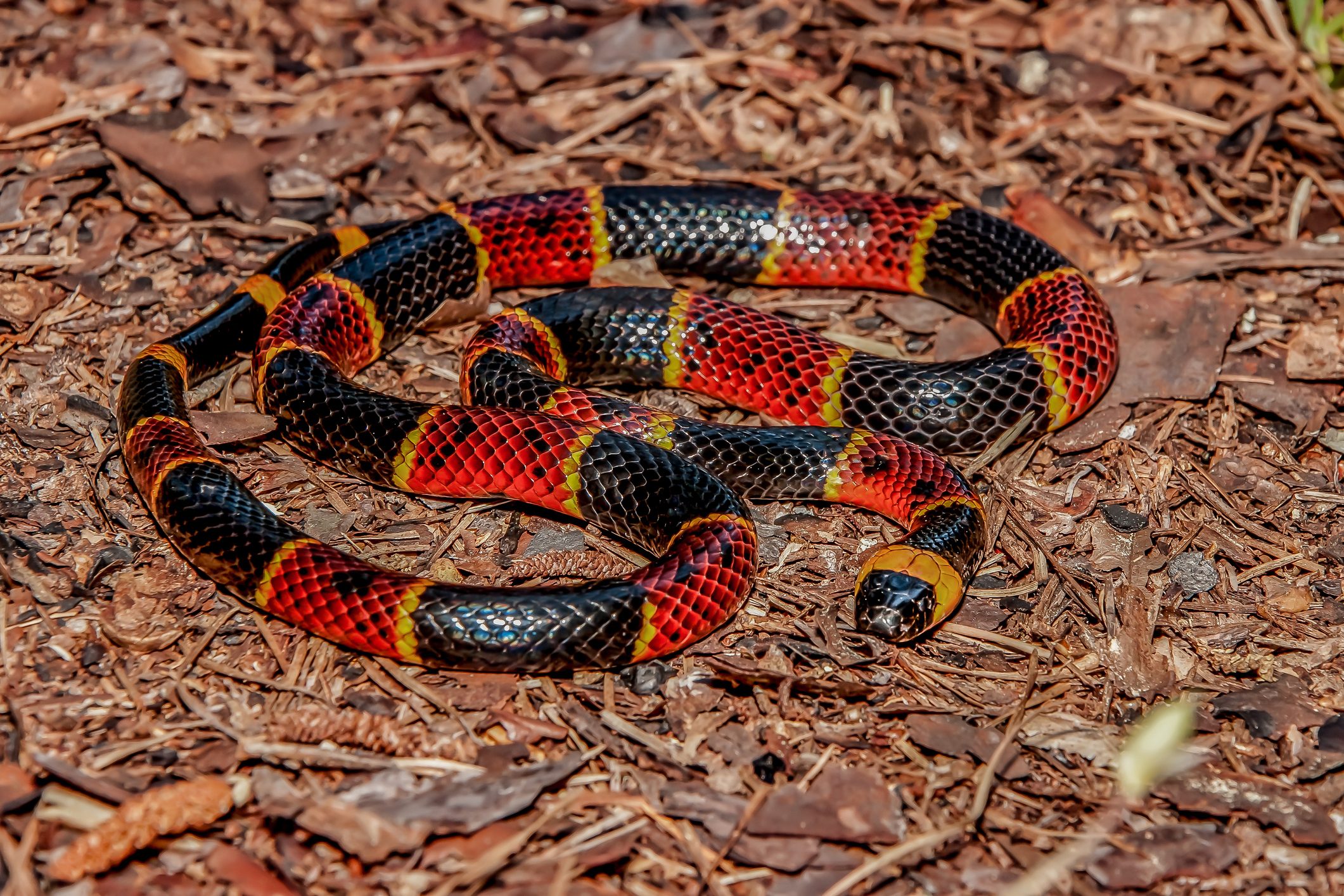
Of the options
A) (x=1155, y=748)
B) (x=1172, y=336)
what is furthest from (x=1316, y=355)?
(x=1155, y=748)

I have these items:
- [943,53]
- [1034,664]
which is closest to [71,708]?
[1034,664]

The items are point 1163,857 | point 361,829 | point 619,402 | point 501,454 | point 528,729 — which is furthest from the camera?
point 619,402

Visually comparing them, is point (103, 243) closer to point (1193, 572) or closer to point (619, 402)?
point (619, 402)

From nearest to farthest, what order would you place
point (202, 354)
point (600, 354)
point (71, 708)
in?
point (71, 708) → point (202, 354) → point (600, 354)

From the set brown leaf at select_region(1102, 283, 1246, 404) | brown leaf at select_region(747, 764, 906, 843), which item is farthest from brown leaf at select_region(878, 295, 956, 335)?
brown leaf at select_region(747, 764, 906, 843)

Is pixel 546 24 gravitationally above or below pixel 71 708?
above

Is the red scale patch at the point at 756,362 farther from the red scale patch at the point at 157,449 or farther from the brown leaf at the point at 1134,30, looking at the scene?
the brown leaf at the point at 1134,30

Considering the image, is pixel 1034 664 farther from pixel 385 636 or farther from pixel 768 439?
pixel 385 636
